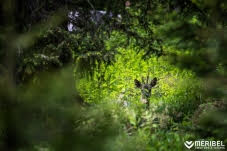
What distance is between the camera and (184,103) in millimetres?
7879

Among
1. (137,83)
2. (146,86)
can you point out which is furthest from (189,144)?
(146,86)

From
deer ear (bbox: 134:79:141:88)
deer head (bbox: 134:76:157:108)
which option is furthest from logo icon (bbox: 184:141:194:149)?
deer ear (bbox: 134:79:141:88)

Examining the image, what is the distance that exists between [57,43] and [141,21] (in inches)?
65.7

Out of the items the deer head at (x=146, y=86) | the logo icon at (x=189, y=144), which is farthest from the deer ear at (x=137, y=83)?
the logo icon at (x=189, y=144)

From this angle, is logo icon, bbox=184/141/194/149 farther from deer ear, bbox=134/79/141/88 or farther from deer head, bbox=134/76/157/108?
deer ear, bbox=134/79/141/88

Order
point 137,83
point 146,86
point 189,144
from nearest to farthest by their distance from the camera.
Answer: point 189,144 < point 137,83 < point 146,86

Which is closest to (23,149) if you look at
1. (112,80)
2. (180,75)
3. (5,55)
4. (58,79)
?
(58,79)

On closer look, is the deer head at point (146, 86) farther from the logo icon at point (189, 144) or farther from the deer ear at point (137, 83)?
the logo icon at point (189, 144)

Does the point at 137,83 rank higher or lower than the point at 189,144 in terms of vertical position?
higher

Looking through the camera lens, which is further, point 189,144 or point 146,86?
point 146,86

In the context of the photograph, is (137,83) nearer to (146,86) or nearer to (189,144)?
(146,86)

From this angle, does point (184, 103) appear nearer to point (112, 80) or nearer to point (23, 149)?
point (112, 80)

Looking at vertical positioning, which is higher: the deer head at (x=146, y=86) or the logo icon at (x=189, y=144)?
the deer head at (x=146, y=86)

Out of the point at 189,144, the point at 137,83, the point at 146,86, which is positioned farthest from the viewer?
the point at 146,86
